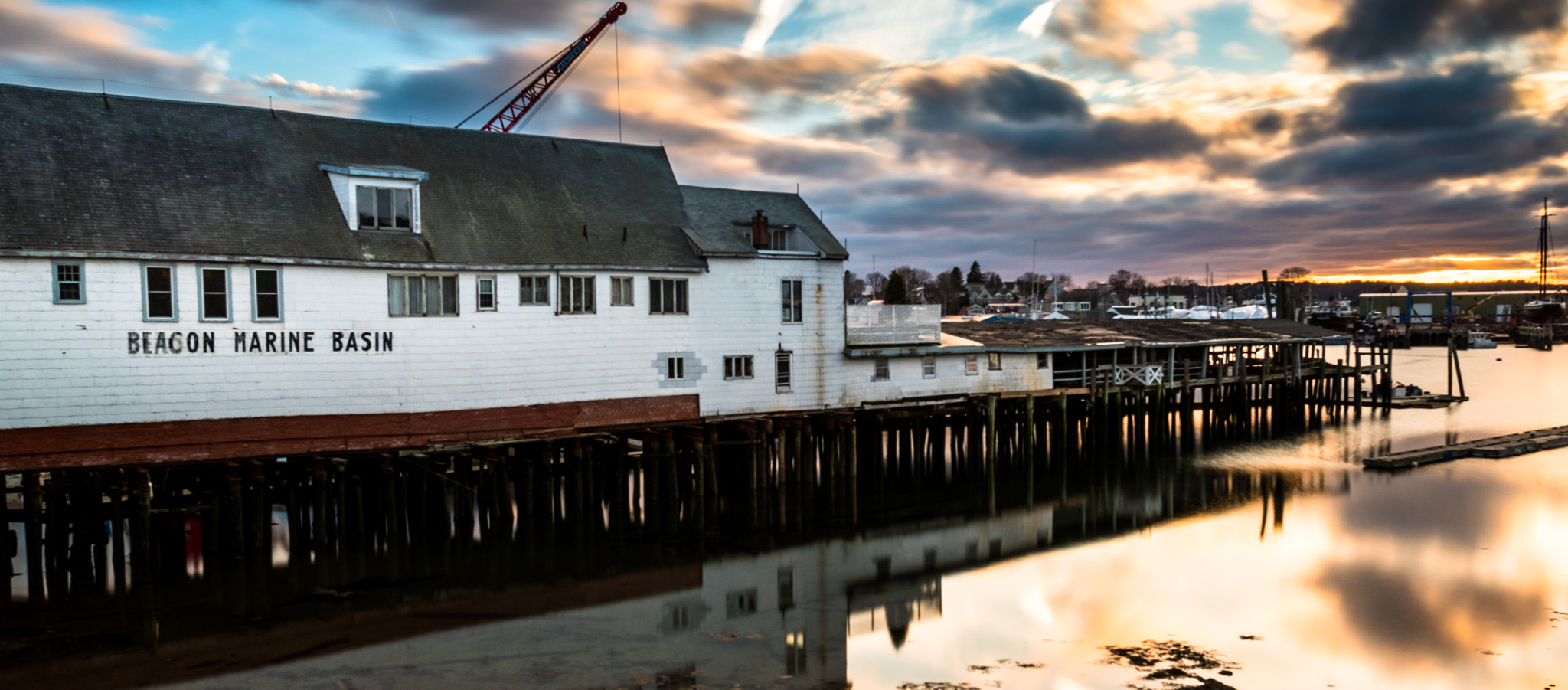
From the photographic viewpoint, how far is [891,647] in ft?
54.2

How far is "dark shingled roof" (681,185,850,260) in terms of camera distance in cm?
2722

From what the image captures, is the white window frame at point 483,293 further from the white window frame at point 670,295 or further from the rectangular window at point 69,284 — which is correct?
the rectangular window at point 69,284

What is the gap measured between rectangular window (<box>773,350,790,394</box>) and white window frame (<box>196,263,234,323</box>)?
44.6 ft

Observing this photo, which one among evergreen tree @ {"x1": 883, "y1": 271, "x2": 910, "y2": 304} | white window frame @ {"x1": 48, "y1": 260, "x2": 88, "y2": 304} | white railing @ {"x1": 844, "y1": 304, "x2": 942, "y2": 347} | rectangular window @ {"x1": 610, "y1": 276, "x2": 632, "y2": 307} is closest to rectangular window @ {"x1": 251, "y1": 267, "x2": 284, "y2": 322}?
white window frame @ {"x1": 48, "y1": 260, "x2": 88, "y2": 304}

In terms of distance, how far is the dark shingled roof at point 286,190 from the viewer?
19.8 meters

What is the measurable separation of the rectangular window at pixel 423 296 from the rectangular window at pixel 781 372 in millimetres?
9016

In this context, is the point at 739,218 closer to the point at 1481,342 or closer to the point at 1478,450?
the point at 1478,450

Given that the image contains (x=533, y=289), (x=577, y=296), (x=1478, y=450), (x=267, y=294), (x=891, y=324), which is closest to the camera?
(x=267, y=294)

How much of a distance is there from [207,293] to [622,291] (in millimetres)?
9435

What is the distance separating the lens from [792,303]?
28.0 meters

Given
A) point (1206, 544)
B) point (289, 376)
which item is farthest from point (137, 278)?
point (1206, 544)

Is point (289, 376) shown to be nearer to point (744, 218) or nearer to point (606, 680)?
point (606, 680)

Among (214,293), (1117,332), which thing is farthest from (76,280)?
(1117,332)

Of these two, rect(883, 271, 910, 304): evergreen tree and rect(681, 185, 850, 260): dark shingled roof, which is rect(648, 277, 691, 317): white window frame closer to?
rect(681, 185, 850, 260): dark shingled roof
